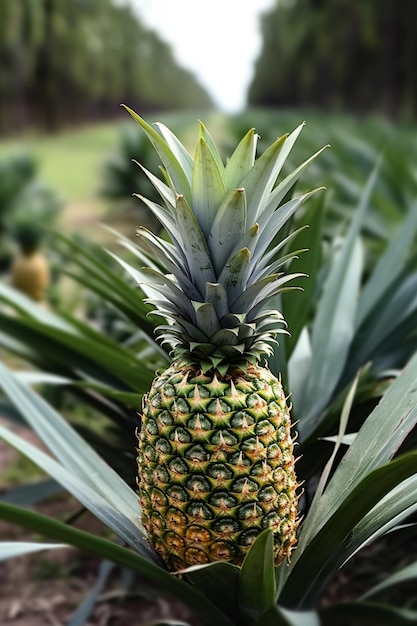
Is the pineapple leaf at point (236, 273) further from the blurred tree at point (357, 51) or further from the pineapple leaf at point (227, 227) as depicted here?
the blurred tree at point (357, 51)

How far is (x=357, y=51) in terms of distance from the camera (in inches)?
975

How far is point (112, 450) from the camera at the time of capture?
197 cm

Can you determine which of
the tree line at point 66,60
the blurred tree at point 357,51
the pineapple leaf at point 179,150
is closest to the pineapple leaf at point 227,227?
the pineapple leaf at point 179,150

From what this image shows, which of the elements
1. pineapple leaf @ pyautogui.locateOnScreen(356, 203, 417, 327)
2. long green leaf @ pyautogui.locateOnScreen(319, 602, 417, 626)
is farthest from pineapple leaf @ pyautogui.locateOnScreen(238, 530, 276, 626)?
pineapple leaf @ pyautogui.locateOnScreen(356, 203, 417, 327)

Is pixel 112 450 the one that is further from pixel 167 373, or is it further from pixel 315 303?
pixel 315 303

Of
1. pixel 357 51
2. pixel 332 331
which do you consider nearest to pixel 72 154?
pixel 357 51

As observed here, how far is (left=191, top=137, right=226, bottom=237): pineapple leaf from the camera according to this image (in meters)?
1.24

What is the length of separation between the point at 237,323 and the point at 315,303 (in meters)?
1.06

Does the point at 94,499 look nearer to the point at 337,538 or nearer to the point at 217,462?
the point at 217,462

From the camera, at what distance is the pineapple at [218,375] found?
1.29 metres

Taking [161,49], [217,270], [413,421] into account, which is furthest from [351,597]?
[161,49]

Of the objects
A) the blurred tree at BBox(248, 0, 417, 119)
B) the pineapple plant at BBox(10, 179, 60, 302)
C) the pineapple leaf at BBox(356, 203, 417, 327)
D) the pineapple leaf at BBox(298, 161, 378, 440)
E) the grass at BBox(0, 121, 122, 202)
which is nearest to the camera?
the pineapple leaf at BBox(298, 161, 378, 440)

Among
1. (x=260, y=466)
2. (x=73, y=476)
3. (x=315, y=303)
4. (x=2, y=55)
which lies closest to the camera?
(x=260, y=466)

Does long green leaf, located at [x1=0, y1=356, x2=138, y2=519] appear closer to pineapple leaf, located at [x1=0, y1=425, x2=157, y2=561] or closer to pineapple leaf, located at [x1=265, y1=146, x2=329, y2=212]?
pineapple leaf, located at [x1=0, y1=425, x2=157, y2=561]
